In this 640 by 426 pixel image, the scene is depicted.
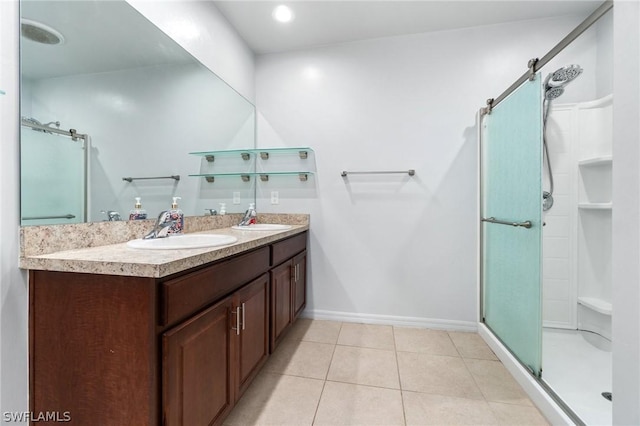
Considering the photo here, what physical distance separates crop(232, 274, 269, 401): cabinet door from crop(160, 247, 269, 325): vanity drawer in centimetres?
8

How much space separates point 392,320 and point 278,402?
124cm

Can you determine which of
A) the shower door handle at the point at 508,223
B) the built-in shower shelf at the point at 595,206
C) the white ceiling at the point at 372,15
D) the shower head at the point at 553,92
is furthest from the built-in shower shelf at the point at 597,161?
the white ceiling at the point at 372,15

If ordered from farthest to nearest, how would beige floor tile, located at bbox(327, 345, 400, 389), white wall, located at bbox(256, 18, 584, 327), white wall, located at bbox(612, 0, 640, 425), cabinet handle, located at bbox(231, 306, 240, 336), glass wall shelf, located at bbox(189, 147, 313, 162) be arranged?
glass wall shelf, located at bbox(189, 147, 313, 162), white wall, located at bbox(256, 18, 584, 327), beige floor tile, located at bbox(327, 345, 400, 389), cabinet handle, located at bbox(231, 306, 240, 336), white wall, located at bbox(612, 0, 640, 425)

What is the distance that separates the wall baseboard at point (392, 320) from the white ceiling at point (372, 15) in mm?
2378

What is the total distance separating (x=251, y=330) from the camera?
1358 mm

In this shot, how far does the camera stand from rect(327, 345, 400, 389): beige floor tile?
5.05 ft

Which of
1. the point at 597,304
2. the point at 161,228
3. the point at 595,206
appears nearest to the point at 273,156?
the point at 161,228

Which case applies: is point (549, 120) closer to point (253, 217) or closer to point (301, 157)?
point (301, 157)

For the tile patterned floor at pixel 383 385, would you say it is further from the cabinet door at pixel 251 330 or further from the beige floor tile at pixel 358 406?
the cabinet door at pixel 251 330

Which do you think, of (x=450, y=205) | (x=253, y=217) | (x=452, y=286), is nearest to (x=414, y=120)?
(x=450, y=205)

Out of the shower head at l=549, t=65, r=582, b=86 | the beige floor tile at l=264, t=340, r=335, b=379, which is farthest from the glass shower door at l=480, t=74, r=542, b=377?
the beige floor tile at l=264, t=340, r=335, b=379

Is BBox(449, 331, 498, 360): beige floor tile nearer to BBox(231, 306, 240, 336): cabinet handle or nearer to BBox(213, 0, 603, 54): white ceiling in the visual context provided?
BBox(231, 306, 240, 336): cabinet handle

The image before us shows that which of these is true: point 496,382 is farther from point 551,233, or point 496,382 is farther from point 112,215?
point 112,215

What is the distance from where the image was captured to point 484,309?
2.09 m
